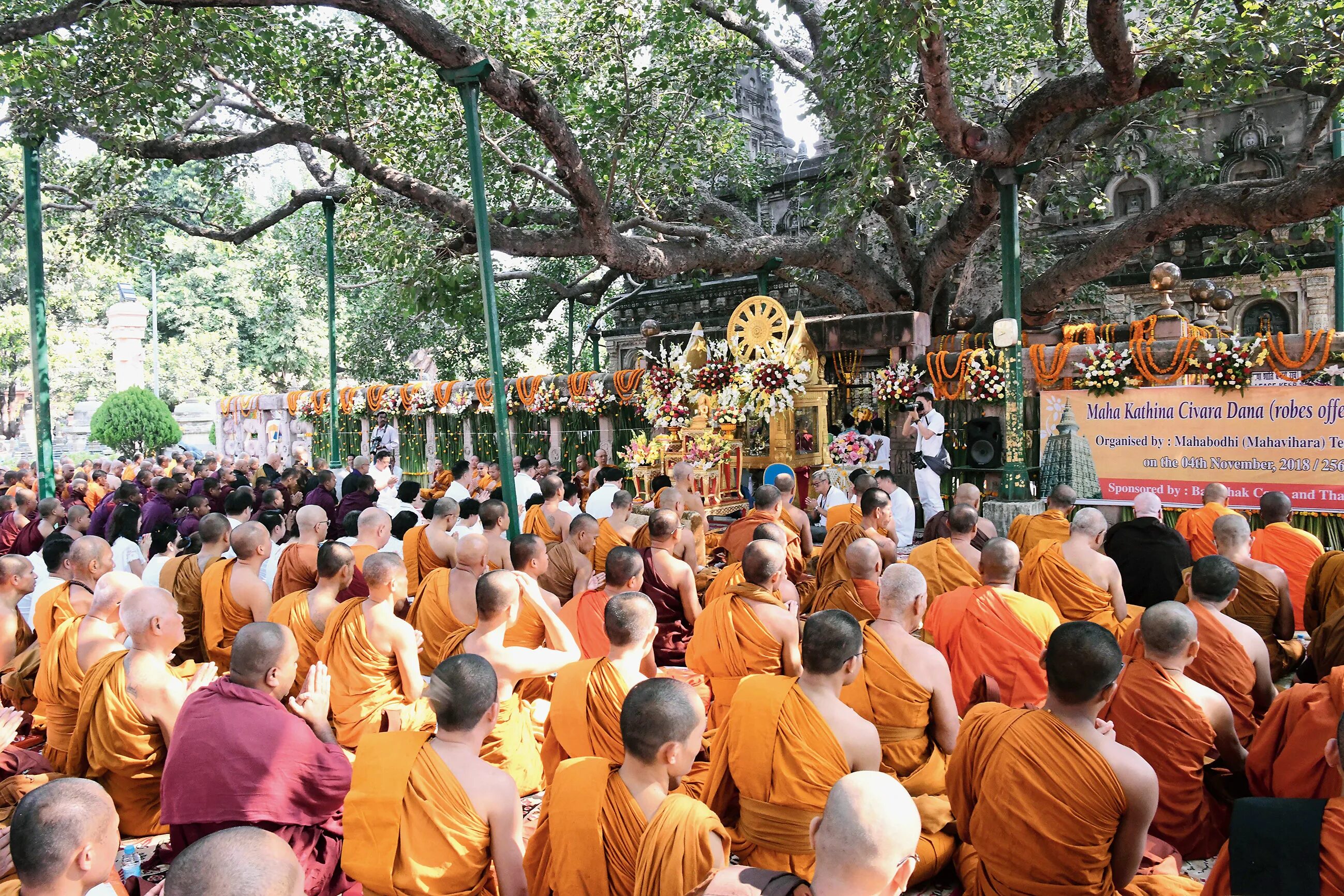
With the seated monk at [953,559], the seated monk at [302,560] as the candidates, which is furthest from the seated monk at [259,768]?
the seated monk at [953,559]

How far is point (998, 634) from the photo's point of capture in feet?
17.0

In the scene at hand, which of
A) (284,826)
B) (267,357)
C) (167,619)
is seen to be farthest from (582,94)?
(267,357)

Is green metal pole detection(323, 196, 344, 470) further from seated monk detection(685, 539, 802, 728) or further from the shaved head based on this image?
the shaved head

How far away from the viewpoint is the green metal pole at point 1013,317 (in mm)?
10922

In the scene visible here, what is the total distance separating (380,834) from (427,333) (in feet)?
82.9

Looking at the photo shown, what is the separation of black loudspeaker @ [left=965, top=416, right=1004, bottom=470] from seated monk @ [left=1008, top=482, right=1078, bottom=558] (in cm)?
437

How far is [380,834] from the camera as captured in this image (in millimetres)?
3252

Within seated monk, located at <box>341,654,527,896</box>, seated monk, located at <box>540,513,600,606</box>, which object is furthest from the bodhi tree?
seated monk, located at <box>341,654,527,896</box>

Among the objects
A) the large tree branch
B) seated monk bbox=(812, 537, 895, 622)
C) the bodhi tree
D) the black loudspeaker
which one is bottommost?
seated monk bbox=(812, 537, 895, 622)

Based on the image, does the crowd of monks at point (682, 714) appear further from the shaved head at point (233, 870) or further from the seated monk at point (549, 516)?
the seated monk at point (549, 516)

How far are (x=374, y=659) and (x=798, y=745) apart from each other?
2.69 m

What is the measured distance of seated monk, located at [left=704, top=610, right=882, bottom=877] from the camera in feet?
12.0

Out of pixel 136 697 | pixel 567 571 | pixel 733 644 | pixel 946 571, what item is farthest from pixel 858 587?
pixel 136 697

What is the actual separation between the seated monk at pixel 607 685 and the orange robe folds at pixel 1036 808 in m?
1.46
